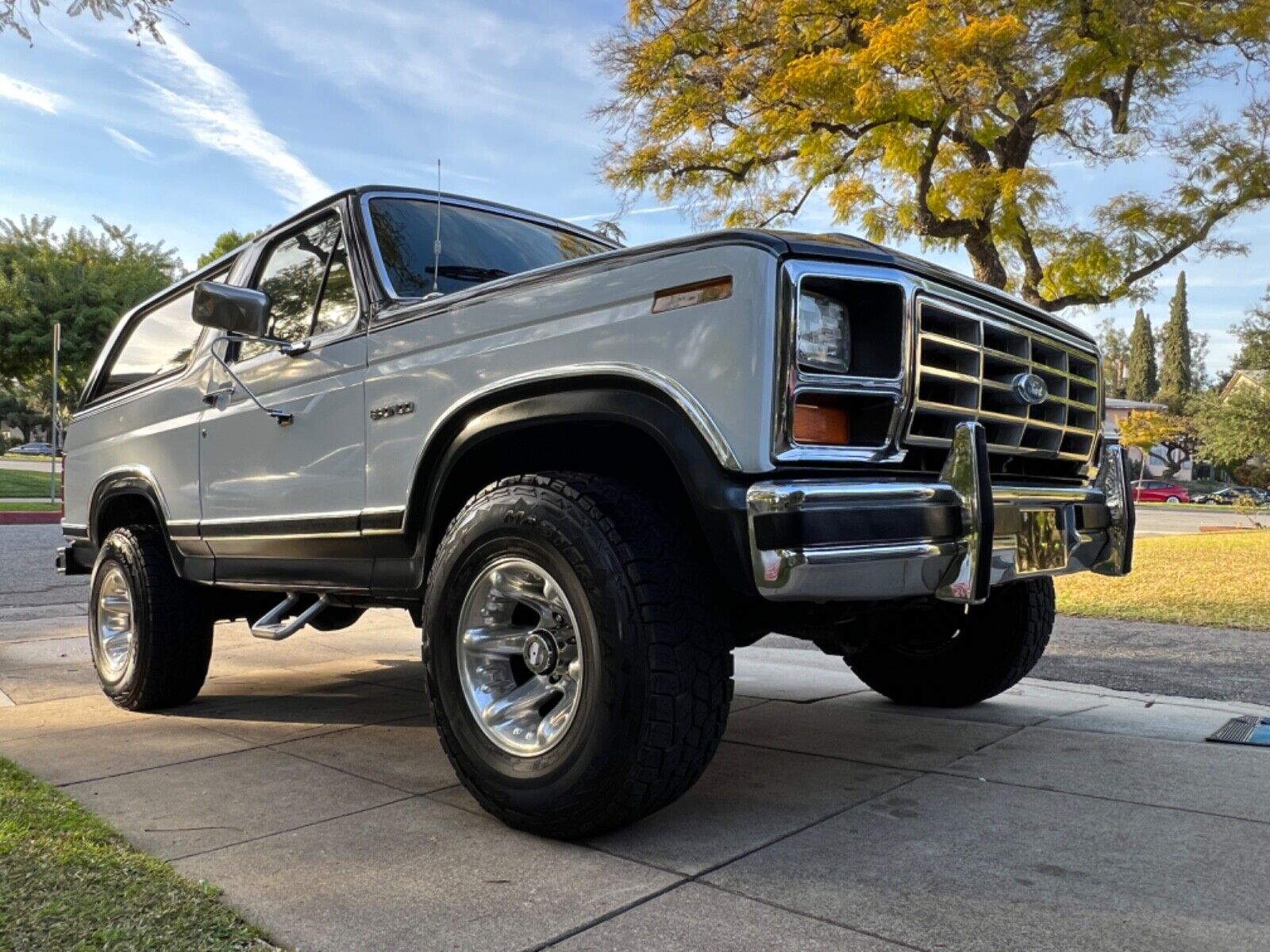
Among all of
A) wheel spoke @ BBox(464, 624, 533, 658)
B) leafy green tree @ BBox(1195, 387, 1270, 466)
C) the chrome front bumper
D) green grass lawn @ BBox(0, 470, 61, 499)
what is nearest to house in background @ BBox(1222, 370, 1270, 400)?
leafy green tree @ BBox(1195, 387, 1270, 466)

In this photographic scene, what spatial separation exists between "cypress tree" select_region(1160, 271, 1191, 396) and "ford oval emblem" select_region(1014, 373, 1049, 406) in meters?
74.9

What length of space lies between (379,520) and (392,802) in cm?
93

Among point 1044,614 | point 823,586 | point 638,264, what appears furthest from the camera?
point 1044,614

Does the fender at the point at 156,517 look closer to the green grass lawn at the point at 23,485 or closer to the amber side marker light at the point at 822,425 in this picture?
→ the amber side marker light at the point at 822,425

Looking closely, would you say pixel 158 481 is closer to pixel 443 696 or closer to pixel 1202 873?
pixel 443 696

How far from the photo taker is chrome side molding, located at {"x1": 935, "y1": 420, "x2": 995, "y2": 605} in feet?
8.32

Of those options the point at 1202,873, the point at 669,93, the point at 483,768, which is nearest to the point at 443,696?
the point at 483,768

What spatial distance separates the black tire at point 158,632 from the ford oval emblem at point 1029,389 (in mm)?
3688

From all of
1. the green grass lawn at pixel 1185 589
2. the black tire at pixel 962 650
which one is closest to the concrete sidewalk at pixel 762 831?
the black tire at pixel 962 650

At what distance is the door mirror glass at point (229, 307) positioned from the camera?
364 cm

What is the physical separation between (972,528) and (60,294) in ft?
112

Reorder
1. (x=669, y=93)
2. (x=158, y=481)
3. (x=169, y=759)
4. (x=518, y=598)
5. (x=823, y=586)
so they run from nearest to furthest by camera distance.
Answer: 1. (x=823, y=586)
2. (x=518, y=598)
3. (x=169, y=759)
4. (x=158, y=481)
5. (x=669, y=93)

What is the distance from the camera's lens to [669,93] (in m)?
14.7

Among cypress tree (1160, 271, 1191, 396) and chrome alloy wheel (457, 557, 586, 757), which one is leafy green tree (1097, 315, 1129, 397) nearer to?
cypress tree (1160, 271, 1191, 396)
